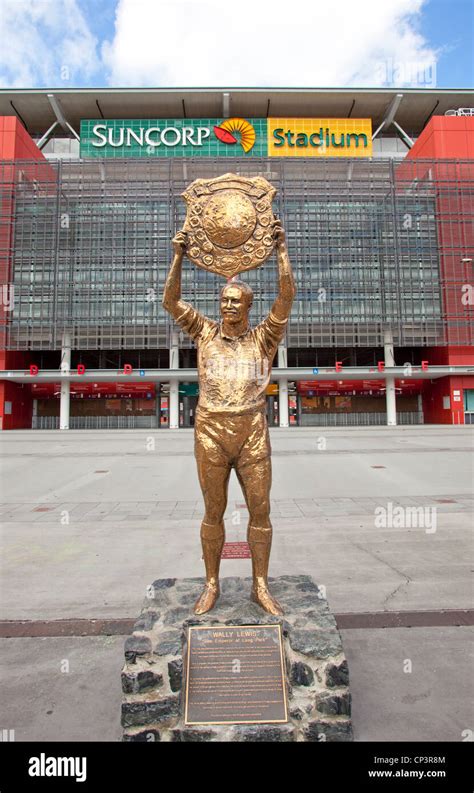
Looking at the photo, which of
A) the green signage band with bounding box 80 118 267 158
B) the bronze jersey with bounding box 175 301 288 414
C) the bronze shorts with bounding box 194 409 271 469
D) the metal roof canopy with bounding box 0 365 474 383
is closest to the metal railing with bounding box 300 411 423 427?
the metal roof canopy with bounding box 0 365 474 383

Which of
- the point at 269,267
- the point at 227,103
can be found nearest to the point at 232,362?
the point at 269,267

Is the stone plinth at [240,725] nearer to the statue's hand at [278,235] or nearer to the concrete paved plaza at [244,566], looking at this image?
the concrete paved plaza at [244,566]

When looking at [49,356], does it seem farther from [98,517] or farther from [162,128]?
[98,517]

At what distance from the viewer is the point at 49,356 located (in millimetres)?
38094

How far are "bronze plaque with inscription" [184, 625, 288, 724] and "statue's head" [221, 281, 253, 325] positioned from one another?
2.16 m

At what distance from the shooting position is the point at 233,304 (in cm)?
324

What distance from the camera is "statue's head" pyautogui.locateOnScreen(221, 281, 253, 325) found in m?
3.21

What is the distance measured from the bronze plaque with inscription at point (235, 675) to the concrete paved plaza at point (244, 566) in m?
0.55

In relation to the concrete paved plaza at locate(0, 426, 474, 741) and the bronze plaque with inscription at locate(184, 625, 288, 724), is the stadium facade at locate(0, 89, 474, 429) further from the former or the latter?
the bronze plaque with inscription at locate(184, 625, 288, 724)

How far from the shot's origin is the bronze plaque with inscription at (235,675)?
271 centimetres

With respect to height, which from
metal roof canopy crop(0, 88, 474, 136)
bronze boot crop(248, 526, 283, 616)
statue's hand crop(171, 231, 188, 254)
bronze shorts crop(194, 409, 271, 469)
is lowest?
bronze boot crop(248, 526, 283, 616)

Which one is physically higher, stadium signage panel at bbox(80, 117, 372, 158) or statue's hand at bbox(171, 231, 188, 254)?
stadium signage panel at bbox(80, 117, 372, 158)

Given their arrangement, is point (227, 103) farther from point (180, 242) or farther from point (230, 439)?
point (230, 439)

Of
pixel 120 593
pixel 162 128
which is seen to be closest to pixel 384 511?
pixel 120 593
